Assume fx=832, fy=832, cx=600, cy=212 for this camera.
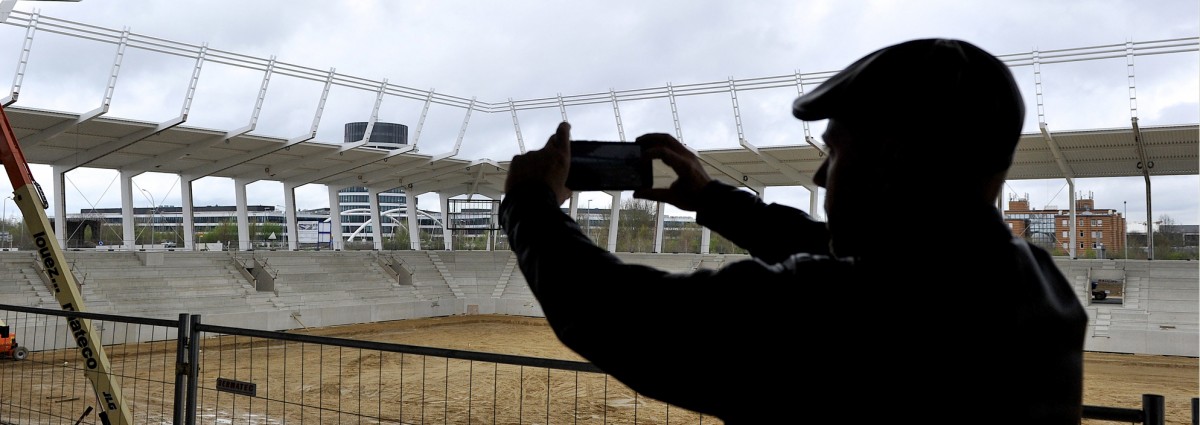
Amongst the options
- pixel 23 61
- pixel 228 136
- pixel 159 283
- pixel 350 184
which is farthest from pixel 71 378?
pixel 350 184

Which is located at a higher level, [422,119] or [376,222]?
[422,119]

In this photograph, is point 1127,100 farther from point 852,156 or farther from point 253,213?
point 253,213

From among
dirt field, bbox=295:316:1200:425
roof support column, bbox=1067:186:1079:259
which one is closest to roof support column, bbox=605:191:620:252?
dirt field, bbox=295:316:1200:425

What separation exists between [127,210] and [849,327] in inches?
1326

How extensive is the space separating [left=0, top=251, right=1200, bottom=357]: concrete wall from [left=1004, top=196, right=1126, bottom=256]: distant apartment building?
2.90 feet

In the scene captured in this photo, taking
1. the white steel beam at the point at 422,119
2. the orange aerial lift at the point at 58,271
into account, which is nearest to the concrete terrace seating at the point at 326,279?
the white steel beam at the point at 422,119

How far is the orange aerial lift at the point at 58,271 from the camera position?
633cm

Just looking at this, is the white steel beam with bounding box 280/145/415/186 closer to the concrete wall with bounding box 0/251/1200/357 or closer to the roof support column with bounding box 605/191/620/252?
the concrete wall with bounding box 0/251/1200/357

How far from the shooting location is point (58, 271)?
6355mm

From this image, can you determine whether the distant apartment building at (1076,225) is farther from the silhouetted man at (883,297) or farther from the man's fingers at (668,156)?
the silhouetted man at (883,297)

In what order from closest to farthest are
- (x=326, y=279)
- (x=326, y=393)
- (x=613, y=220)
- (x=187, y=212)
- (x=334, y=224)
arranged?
1. (x=326, y=393)
2. (x=187, y=212)
3. (x=326, y=279)
4. (x=334, y=224)
5. (x=613, y=220)

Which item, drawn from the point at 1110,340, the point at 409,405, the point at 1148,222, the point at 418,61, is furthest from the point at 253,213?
the point at 1148,222

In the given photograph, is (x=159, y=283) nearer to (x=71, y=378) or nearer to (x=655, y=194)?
(x=71, y=378)

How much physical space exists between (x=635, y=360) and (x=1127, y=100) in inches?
1138
